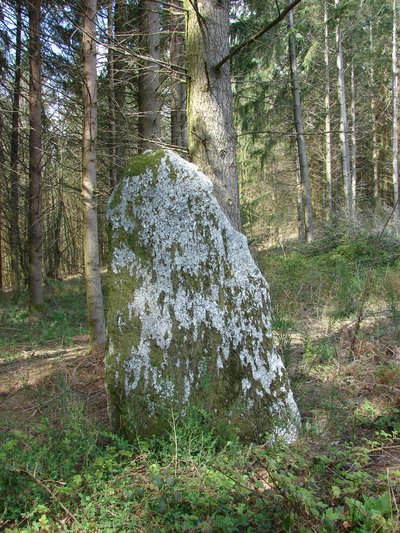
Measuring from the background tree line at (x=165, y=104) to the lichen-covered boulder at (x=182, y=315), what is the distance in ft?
4.03

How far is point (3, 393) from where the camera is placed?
4.32 metres

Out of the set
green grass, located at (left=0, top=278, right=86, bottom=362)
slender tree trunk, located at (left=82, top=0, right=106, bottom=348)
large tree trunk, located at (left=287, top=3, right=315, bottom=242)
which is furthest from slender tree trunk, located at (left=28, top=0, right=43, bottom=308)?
large tree trunk, located at (left=287, top=3, right=315, bottom=242)

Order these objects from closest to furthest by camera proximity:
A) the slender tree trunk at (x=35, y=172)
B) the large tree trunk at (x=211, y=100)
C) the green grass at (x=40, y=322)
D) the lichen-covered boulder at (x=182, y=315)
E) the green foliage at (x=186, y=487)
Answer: the green foliage at (x=186, y=487)
the lichen-covered boulder at (x=182, y=315)
the large tree trunk at (x=211, y=100)
the green grass at (x=40, y=322)
the slender tree trunk at (x=35, y=172)

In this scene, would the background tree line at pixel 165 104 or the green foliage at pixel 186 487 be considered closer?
the green foliage at pixel 186 487

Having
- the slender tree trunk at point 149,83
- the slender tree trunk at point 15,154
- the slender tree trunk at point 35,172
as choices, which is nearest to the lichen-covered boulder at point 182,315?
the slender tree trunk at point 149,83

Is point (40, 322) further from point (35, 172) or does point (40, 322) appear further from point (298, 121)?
point (298, 121)

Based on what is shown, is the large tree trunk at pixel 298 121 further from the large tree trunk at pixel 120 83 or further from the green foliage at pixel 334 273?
the large tree trunk at pixel 120 83

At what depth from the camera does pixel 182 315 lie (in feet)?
9.86

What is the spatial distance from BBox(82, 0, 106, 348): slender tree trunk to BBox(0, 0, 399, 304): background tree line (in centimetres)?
6

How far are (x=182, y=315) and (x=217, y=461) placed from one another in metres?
1.02

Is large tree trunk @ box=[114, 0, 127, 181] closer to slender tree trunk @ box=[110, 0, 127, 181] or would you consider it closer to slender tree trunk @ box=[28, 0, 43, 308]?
slender tree trunk @ box=[110, 0, 127, 181]

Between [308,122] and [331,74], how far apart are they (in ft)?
7.72

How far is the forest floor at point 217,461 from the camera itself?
1996mm

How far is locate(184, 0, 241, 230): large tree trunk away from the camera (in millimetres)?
4047
